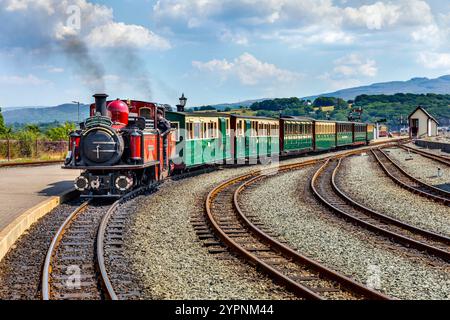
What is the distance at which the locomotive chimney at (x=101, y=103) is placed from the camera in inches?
611

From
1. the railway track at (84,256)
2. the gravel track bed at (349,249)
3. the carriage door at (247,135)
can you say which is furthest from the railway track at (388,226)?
the carriage door at (247,135)

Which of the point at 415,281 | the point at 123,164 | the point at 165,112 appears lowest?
the point at 415,281

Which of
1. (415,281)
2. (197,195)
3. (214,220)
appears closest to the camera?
(415,281)

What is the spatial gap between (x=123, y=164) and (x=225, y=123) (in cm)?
1064

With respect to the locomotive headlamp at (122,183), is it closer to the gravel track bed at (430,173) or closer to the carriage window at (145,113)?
the carriage window at (145,113)

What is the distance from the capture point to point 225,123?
26.1 meters

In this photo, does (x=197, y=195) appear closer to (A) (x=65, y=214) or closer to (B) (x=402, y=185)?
(A) (x=65, y=214)

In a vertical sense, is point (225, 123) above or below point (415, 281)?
above

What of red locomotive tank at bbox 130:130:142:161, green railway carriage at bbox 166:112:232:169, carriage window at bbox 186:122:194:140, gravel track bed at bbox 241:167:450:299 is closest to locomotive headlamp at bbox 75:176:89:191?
red locomotive tank at bbox 130:130:142:161

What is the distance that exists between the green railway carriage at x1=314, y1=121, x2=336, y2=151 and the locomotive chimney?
2641cm

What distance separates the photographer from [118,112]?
54.6ft

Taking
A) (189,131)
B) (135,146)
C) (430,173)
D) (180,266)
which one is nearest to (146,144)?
(135,146)

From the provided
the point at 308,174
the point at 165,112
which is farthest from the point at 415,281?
the point at 308,174

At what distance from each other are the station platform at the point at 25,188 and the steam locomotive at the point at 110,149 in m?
1.36
